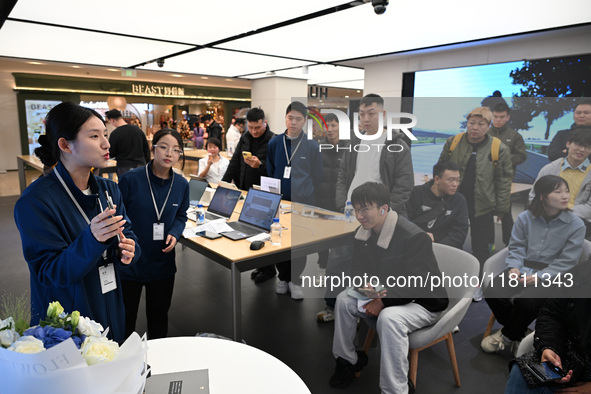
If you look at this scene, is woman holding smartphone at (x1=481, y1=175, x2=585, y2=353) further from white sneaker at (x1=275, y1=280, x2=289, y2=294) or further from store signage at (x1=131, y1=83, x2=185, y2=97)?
store signage at (x1=131, y1=83, x2=185, y2=97)

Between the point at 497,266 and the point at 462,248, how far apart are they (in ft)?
1.25

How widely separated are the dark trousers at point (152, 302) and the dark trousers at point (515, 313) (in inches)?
87.5

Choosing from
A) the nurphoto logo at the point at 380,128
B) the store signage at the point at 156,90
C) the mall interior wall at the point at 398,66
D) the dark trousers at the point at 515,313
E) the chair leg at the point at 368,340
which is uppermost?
the store signage at the point at 156,90

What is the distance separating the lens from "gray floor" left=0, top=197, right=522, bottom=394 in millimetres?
2377

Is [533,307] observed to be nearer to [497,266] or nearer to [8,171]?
[497,266]

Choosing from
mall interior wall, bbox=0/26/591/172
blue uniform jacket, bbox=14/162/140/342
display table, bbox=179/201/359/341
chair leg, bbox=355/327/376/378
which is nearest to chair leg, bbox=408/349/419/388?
chair leg, bbox=355/327/376/378

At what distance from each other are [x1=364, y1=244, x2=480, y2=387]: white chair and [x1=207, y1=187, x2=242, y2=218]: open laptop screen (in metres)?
1.87

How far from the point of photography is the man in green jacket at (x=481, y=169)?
179 cm

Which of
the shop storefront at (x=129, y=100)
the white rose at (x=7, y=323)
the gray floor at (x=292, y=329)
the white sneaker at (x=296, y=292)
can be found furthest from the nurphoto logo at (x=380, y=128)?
the shop storefront at (x=129, y=100)

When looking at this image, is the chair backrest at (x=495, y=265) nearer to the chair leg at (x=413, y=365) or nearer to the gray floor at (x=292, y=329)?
the gray floor at (x=292, y=329)

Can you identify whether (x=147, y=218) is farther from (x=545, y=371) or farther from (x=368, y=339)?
(x=545, y=371)

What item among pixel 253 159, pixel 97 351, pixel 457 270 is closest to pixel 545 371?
pixel 457 270

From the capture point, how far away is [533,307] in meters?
2.45

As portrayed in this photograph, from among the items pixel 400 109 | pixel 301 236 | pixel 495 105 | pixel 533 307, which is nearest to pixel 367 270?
pixel 301 236
